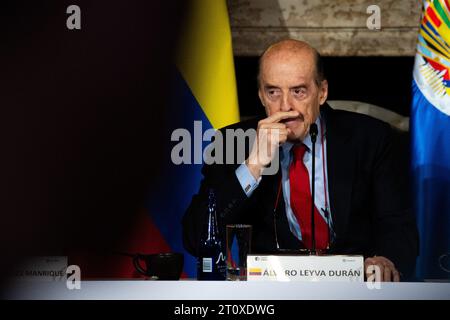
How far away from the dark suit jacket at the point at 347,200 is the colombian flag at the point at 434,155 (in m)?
0.36

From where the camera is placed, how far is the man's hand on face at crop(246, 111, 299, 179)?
2.14 metres

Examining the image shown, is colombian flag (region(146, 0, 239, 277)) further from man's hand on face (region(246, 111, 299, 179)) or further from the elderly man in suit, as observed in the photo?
man's hand on face (region(246, 111, 299, 179))

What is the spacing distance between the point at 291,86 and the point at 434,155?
0.79 m

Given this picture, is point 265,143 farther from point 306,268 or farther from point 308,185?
point 306,268

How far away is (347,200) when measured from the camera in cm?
231

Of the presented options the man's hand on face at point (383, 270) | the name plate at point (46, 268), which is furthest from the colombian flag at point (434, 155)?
the name plate at point (46, 268)

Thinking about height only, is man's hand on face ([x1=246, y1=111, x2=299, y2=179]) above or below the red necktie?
above

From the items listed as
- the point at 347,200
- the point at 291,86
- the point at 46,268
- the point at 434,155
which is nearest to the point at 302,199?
the point at 347,200

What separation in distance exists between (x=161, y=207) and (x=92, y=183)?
12.1 inches

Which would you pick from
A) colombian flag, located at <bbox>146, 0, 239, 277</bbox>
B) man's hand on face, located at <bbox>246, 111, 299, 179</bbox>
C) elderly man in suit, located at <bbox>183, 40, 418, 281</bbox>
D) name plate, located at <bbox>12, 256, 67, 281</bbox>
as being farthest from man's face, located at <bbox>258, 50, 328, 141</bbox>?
name plate, located at <bbox>12, 256, 67, 281</bbox>

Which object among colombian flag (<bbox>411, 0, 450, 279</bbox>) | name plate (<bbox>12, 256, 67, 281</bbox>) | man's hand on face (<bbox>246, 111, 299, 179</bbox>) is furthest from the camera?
colombian flag (<bbox>411, 0, 450, 279</bbox>)

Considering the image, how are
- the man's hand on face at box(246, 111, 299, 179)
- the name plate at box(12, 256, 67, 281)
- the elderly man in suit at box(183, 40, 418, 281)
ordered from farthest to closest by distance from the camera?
the elderly man in suit at box(183, 40, 418, 281) < the man's hand on face at box(246, 111, 299, 179) < the name plate at box(12, 256, 67, 281)

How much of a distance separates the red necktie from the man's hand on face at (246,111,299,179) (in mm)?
213
